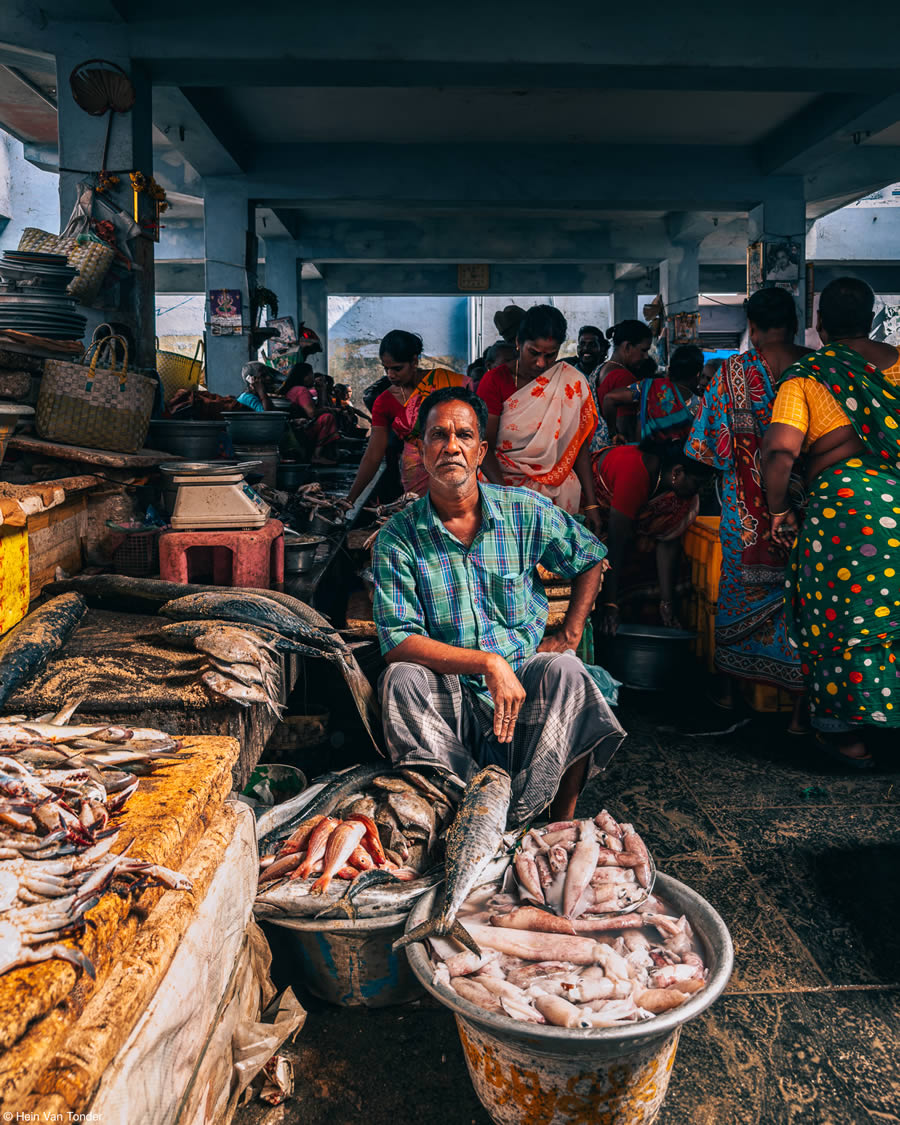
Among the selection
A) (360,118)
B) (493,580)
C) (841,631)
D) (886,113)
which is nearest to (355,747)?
(493,580)

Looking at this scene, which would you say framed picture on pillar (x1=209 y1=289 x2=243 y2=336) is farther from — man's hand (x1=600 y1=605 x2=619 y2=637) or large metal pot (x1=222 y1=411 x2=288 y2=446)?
man's hand (x1=600 y1=605 x2=619 y2=637)

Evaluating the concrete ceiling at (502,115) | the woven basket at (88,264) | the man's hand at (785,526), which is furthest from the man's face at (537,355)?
the concrete ceiling at (502,115)

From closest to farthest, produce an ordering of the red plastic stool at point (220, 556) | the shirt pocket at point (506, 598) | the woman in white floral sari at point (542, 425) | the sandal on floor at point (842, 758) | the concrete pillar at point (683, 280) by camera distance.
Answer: the shirt pocket at point (506, 598) → the red plastic stool at point (220, 556) → the sandal on floor at point (842, 758) → the woman in white floral sari at point (542, 425) → the concrete pillar at point (683, 280)

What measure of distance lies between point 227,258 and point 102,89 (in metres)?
4.65

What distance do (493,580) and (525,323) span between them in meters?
1.97

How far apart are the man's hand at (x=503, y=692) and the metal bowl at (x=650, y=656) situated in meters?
2.22

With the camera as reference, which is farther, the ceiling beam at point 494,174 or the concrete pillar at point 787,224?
the concrete pillar at point 787,224

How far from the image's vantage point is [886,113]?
9023 mm

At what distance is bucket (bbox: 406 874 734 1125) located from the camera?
160 centimetres

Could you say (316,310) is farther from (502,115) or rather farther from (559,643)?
(559,643)

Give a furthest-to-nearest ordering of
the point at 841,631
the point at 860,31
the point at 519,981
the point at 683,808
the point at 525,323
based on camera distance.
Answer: the point at 860,31, the point at 525,323, the point at 841,631, the point at 683,808, the point at 519,981

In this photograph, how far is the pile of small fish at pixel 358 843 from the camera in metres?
2.14

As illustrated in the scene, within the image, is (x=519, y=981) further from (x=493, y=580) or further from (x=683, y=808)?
(x=683, y=808)

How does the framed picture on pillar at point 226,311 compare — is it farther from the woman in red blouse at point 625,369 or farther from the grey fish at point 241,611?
the grey fish at point 241,611
